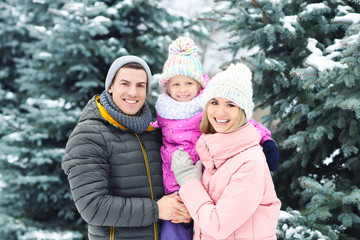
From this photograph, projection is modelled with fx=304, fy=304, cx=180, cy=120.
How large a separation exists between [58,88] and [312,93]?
3.93 meters

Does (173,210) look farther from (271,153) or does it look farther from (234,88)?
(234,88)

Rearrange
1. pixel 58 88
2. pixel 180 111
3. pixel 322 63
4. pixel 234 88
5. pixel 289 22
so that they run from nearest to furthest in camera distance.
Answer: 1. pixel 234 88
2. pixel 180 111
3. pixel 322 63
4. pixel 289 22
5. pixel 58 88

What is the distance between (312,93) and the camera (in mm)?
2824

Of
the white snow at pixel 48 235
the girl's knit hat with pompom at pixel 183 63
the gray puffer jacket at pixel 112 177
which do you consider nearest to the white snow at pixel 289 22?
the girl's knit hat with pompom at pixel 183 63

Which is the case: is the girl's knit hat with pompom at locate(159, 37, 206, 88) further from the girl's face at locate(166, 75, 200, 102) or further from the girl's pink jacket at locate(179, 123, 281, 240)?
the girl's pink jacket at locate(179, 123, 281, 240)

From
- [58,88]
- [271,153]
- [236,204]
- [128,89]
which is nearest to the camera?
[236,204]

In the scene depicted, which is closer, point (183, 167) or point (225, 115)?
point (225, 115)

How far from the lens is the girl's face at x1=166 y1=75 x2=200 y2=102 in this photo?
225 cm

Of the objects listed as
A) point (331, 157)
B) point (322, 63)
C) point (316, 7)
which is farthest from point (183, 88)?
point (331, 157)

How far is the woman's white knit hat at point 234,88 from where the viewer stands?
1.75 meters

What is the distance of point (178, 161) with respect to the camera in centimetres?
195

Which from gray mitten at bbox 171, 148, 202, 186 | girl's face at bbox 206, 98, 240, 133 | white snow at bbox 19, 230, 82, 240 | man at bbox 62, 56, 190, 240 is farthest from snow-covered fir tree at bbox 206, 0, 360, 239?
white snow at bbox 19, 230, 82, 240

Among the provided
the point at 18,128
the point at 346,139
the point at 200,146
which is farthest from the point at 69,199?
the point at 346,139

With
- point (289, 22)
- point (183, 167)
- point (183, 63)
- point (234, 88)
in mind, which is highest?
point (289, 22)
